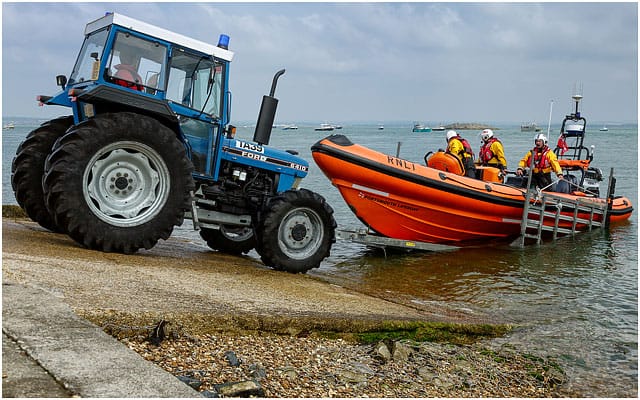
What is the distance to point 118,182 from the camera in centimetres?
596

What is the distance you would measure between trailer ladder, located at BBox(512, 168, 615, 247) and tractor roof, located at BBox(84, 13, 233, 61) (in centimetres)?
752

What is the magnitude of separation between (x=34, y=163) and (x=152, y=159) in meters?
1.40

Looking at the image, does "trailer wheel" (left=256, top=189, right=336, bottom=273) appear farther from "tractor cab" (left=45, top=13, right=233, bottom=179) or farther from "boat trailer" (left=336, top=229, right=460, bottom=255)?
"boat trailer" (left=336, top=229, right=460, bottom=255)

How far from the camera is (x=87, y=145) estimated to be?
562cm

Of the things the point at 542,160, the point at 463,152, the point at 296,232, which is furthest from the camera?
the point at 542,160

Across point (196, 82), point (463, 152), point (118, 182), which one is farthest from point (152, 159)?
point (463, 152)

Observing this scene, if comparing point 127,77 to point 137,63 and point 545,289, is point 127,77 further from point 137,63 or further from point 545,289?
point 545,289

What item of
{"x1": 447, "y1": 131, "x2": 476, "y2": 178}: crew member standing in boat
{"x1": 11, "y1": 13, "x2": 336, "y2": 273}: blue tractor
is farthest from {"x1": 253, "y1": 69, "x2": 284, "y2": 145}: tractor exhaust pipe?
{"x1": 447, "y1": 131, "x2": 476, "y2": 178}: crew member standing in boat

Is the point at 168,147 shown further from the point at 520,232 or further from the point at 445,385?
the point at 520,232

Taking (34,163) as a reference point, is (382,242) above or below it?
below

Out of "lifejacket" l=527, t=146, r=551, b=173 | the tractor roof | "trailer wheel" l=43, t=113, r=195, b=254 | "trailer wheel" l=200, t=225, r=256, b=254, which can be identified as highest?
the tractor roof

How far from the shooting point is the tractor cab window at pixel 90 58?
20.3 ft

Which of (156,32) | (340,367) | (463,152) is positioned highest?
(156,32)

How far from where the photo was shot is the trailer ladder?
12.5 m
